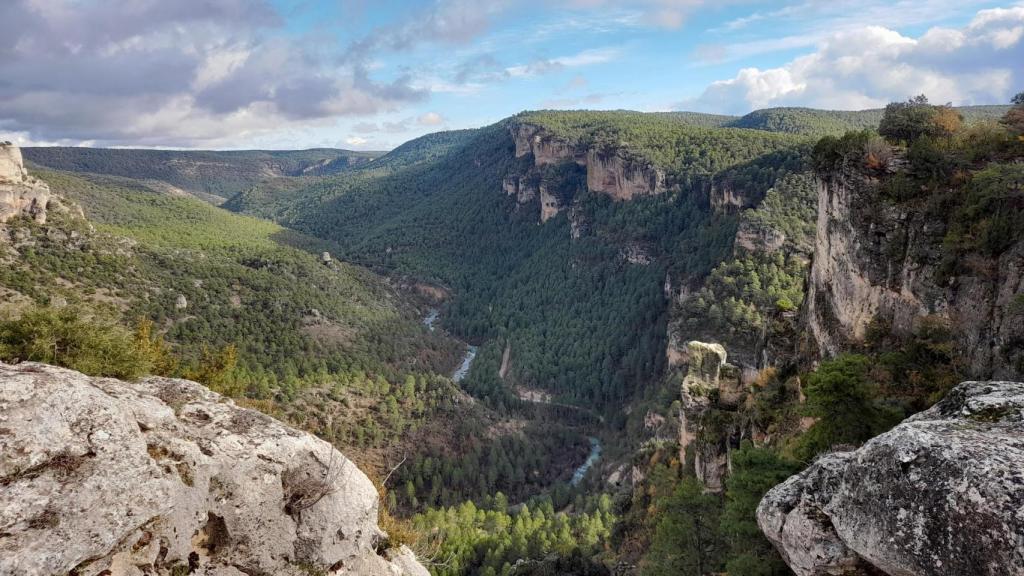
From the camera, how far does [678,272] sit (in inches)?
3155

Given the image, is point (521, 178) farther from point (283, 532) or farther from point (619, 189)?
point (283, 532)

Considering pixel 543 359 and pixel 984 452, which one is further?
pixel 543 359

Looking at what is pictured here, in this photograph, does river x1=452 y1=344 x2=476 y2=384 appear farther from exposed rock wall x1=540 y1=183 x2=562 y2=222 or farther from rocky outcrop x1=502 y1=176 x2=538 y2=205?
rocky outcrop x1=502 y1=176 x2=538 y2=205

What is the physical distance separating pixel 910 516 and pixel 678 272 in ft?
247

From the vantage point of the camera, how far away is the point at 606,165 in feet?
372

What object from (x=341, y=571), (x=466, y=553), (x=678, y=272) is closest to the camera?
(x=341, y=571)

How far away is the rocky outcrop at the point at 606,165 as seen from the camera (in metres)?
102

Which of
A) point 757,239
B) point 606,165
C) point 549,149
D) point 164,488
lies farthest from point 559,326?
point 164,488

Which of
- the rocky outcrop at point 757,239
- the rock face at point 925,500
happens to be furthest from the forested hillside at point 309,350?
the rocky outcrop at point 757,239

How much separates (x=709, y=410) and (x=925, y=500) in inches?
872

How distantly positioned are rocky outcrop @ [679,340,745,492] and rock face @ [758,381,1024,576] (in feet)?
55.8

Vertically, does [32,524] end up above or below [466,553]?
above

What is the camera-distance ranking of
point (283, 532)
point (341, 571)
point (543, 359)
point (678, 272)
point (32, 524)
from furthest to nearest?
point (543, 359)
point (678, 272)
point (341, 571)
point (283, 532)
point (32, 524)

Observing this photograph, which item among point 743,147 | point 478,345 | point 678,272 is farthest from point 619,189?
point 478,345
